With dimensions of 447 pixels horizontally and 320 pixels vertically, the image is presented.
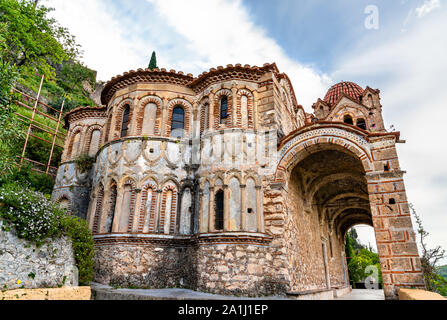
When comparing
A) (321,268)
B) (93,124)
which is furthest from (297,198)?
(93,124)

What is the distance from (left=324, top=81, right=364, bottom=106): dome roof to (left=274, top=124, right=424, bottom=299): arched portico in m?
7.44

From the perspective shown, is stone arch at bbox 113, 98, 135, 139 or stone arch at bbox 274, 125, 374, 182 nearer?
stone arch at bbox 274, 125, 374, 182

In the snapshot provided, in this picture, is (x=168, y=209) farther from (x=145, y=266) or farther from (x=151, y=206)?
(x=145, y=266)

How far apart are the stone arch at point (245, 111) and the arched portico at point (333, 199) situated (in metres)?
1.81

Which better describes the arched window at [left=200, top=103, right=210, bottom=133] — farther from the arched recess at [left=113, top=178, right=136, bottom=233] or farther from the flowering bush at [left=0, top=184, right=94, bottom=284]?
the flowering bush at [left=0, top=184, right=94, bottom=284]

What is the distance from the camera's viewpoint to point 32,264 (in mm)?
7406

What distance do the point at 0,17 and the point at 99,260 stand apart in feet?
36.4

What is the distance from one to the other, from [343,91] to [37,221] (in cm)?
2078

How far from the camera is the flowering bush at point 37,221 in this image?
7.42 meters

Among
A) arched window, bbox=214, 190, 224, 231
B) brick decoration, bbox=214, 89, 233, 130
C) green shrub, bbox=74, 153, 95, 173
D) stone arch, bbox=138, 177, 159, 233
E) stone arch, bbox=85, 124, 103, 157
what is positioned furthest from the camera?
stone arch, bbox=85, 124, 103, 157

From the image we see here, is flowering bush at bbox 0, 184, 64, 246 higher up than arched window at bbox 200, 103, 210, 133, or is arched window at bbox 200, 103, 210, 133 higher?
arched window at bbox 200, 103, 210, 133

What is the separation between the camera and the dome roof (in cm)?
2047

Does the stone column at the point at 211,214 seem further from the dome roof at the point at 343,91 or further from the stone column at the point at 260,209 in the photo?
the dome roof at the point at 343,91

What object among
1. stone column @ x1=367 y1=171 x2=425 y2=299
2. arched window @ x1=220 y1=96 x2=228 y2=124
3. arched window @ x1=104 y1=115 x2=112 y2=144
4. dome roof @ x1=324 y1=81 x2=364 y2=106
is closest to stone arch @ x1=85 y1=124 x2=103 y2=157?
arched window @ x1=104 y1=115 x2=112 y2=144
